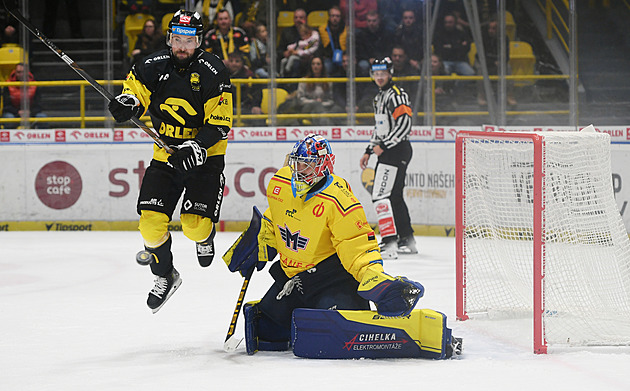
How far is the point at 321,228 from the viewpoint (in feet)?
12.9

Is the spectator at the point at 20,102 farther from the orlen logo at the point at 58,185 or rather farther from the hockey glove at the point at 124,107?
the hockey glove at the point at 124,107

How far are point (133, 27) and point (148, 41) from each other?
208 mm

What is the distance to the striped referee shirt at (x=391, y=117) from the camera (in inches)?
286

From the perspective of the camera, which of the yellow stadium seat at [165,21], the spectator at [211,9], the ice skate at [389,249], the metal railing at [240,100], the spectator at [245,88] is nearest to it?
the ice skate at [389,249]

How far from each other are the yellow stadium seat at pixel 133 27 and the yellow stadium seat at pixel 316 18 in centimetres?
179

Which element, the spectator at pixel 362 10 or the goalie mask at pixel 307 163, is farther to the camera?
the spectator at pixel 362 10

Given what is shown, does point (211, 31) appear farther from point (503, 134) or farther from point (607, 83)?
point (503, 134)

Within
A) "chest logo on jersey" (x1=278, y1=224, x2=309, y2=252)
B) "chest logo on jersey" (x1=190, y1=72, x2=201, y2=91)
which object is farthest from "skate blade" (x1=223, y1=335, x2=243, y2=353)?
"chest logo on jersey" (x1=190, y1=72, x2=201, y2=91)

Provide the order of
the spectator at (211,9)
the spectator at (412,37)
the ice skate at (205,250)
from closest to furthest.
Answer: the ice skate at (205,250) → the spectator at (412,37) → the spectator at (211,9)

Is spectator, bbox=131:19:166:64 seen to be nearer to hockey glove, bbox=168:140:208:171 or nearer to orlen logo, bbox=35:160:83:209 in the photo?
orlen logo, bbox=35:160:83:209

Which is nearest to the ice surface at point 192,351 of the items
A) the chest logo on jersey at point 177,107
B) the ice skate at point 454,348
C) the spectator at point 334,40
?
the ice skate at point 454,348

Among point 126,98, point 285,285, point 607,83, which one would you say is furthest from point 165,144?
point 607,83

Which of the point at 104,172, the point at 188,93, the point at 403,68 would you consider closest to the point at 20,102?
the point at 104,172

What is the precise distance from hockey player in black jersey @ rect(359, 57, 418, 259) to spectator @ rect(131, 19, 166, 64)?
131 inches
